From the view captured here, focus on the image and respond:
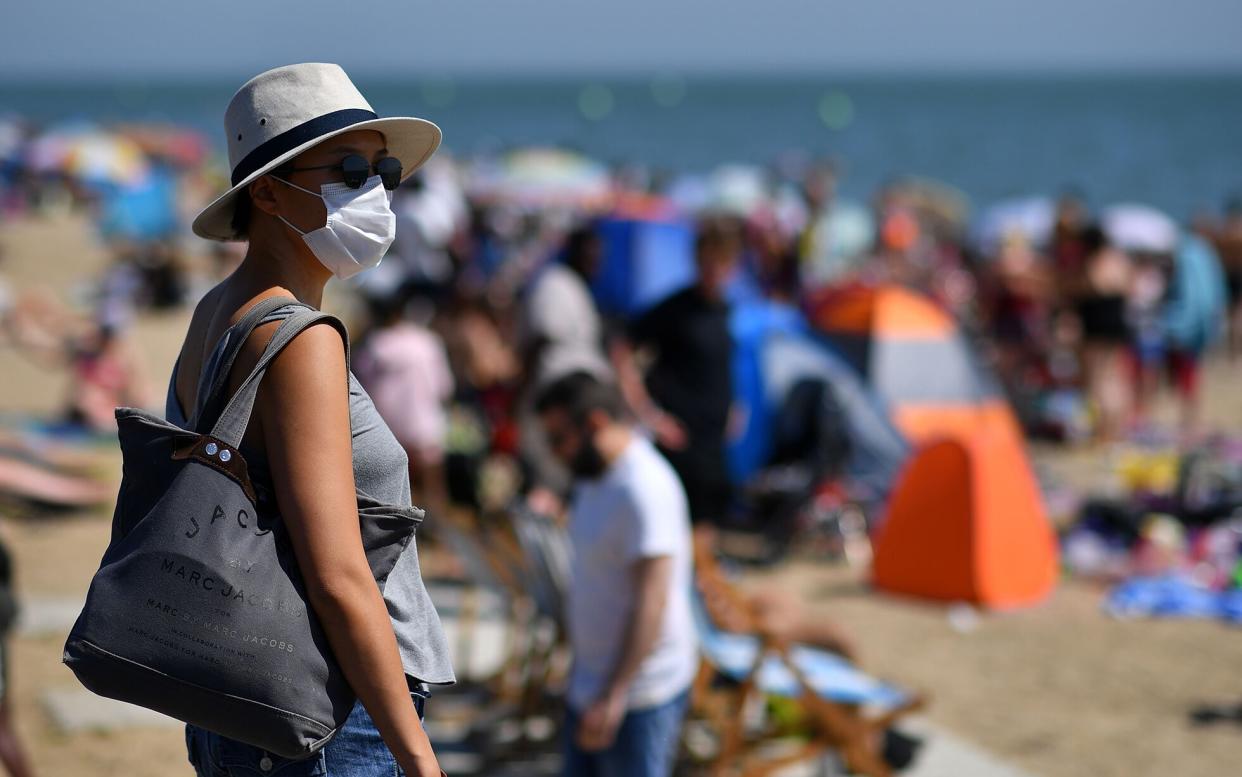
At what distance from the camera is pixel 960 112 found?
5148 inches

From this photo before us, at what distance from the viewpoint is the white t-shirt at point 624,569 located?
143 inches

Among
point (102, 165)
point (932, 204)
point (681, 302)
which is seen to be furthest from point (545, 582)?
point (102, 165)

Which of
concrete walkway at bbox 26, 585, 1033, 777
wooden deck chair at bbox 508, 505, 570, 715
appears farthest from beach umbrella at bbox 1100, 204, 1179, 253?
wooden deck chair at bbox 508, 505, 570, 715

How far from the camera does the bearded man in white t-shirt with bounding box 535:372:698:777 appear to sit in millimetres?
3619

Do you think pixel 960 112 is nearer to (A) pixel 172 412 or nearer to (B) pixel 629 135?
(B) pixel 629 135

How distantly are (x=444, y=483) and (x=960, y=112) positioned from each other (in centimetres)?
12944

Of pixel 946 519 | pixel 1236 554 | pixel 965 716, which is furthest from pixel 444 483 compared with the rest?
pixel 1236 554

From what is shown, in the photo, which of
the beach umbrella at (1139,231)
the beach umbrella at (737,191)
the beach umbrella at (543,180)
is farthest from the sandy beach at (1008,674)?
the beach umbrella at (543,180)

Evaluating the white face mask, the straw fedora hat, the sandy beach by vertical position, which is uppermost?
the straw fedora hat

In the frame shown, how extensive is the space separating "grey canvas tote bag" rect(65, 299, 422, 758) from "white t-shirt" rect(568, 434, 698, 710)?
73.7 inches

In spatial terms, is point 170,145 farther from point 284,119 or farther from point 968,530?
point 284,119

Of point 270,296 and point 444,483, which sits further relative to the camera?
point 444,483

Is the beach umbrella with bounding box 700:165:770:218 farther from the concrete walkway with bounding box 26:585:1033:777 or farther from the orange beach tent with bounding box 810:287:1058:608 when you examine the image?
the concrete walkway with bounding box 26:585:1033:777

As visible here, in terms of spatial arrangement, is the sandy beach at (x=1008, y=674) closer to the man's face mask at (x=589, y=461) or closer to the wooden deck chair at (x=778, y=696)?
the wooden deck chair at (x=778, y=696)
